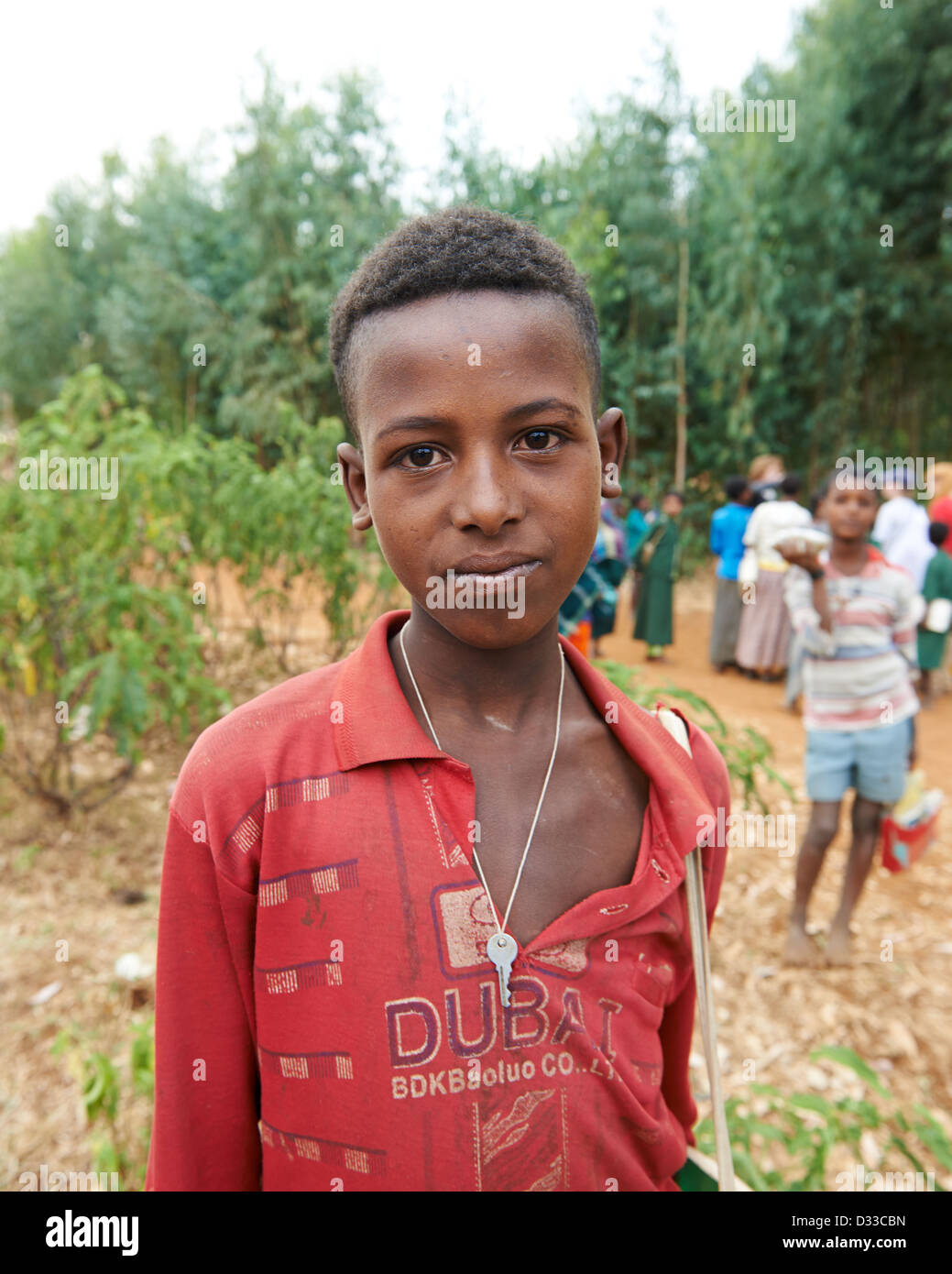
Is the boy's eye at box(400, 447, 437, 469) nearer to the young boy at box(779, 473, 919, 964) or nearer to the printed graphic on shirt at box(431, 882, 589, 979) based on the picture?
the printed graphic on shirt at box(431, 882, 589, 979)

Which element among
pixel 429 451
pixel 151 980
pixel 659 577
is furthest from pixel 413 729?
pixel 659 577

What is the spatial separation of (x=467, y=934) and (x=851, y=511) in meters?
2.81

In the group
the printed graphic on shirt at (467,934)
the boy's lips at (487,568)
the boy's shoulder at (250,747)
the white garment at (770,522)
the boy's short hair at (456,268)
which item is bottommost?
the printed graphic on shirt at (467,934)

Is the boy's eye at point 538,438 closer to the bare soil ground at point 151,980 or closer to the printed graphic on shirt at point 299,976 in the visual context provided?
the printed graphic on shirt at point 299,976

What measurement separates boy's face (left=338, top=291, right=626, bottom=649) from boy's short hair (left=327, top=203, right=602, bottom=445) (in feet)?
0.07

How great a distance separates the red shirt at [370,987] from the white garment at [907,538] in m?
6.68

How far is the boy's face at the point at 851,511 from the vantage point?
127 inches

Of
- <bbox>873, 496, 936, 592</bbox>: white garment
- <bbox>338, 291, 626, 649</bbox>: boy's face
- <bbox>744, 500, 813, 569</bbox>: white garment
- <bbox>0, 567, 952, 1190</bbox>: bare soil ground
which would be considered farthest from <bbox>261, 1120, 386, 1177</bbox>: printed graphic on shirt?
<bbox>873, 496, 936, 592</bbox>: white garment

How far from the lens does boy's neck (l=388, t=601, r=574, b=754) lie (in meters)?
1.15

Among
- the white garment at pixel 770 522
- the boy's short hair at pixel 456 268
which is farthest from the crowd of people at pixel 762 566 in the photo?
the boy's short hair at pixel 456 268

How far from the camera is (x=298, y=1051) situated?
1.01m

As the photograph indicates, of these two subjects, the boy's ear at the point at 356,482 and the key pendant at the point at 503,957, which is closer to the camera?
the key pendant at the point at 503,957

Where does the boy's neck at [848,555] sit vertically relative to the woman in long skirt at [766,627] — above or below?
above

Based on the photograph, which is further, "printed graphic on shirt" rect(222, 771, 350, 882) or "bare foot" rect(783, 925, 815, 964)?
"bare foot" rect(783, 925, 815, 964)
